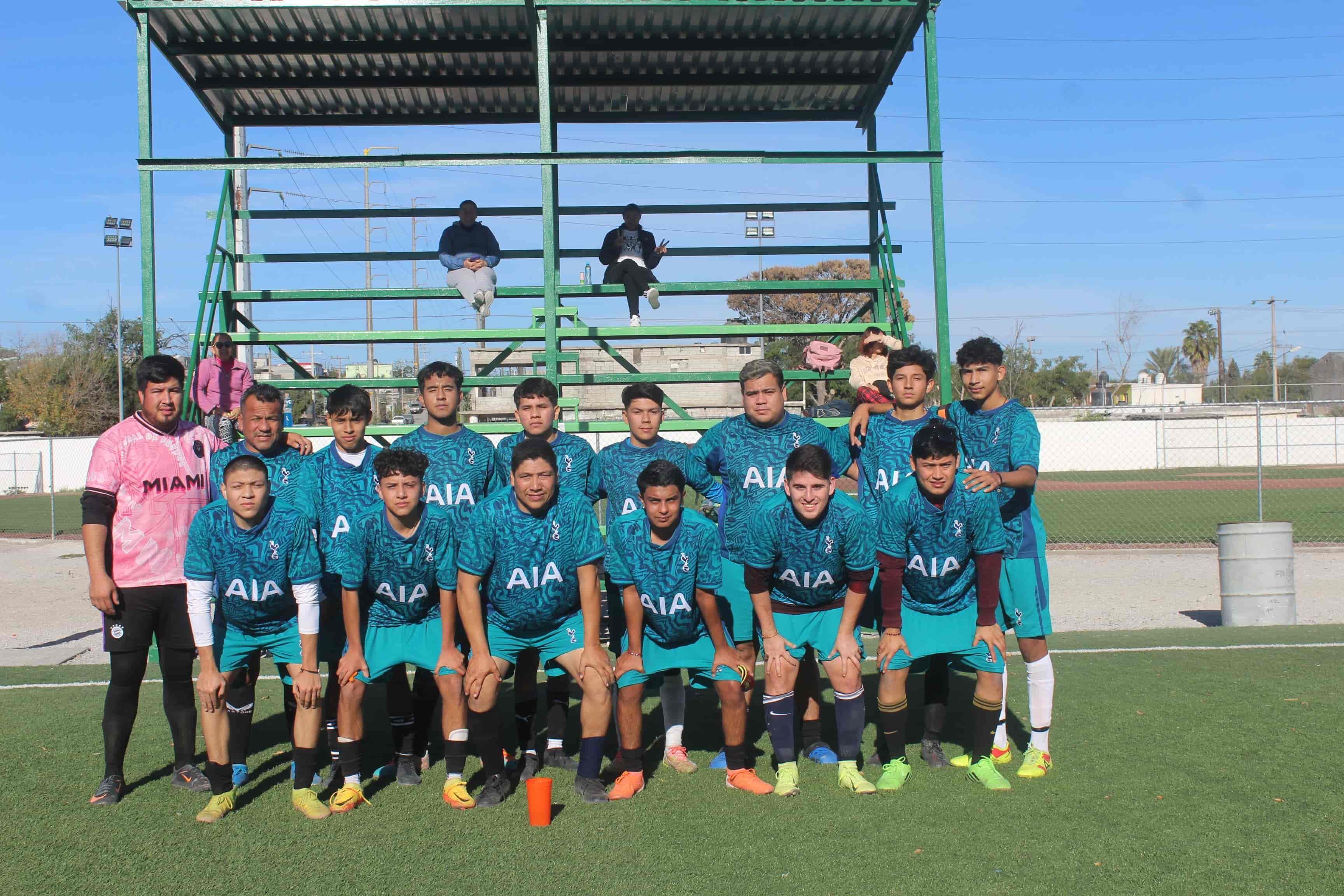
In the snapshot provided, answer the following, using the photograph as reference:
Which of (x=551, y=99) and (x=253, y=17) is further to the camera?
(x=551, y=99)

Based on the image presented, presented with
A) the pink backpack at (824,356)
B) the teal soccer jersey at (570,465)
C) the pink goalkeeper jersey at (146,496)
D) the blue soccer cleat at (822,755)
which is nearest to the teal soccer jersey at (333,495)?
the pink goalkeeper jersey at (146,496)

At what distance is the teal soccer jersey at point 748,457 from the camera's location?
514 cm

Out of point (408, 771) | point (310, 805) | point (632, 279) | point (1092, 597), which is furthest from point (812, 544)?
point (1092, 597)

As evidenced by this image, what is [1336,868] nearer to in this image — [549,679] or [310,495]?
[549,679]

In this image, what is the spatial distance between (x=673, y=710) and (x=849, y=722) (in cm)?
91

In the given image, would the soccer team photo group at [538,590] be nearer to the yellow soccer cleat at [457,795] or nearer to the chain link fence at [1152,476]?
the yellow soccer cleat at [457,795]

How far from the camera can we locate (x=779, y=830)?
416 cm

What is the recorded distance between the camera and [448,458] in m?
5.18

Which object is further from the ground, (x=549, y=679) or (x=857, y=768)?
(x=549, y=679)

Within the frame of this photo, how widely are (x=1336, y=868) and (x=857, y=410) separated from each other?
2.74 meters

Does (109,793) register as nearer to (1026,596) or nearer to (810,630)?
(810,630)

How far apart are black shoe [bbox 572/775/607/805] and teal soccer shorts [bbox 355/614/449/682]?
824 mm

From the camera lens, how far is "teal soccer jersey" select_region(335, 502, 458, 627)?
4.57 meters

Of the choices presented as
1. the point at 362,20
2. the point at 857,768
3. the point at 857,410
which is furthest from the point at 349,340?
the point at 857,768
